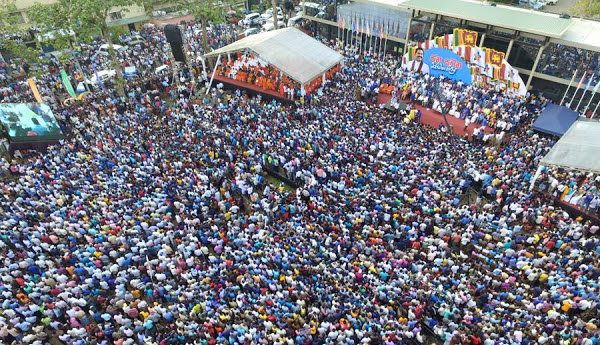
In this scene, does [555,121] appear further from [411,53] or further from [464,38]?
[411,53]

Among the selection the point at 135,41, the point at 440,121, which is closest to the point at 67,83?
the point at 135,41

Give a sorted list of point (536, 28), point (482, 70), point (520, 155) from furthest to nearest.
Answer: point (482, 70) < point (536, 28) < point (520, 155)

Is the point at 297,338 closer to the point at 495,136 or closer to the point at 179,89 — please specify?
the point at 495,136

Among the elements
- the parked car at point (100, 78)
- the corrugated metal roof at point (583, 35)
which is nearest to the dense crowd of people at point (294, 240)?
the corrugated metal roof at point (583, 35)

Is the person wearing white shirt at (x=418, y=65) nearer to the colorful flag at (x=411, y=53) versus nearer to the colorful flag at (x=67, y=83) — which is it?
the colorful flag at (x=411, y=53)

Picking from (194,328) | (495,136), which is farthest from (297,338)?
(495,136)

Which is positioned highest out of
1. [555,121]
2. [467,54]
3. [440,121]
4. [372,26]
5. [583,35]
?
[583,35]
